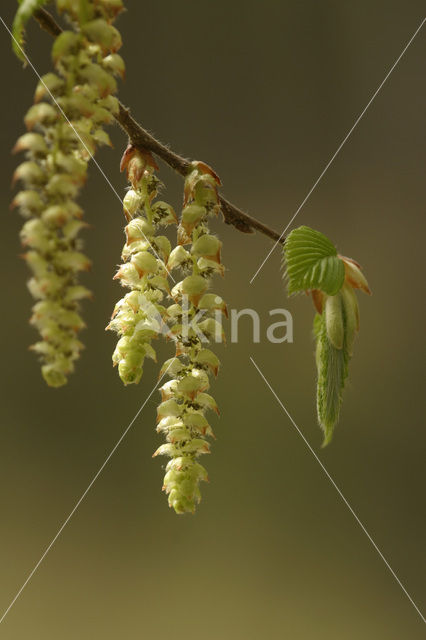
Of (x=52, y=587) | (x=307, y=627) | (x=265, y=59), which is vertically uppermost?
(x=265, y=59)

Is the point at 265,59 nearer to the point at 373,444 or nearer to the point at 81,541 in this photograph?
the point at 373,444

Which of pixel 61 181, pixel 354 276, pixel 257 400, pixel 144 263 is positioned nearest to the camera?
pixel 61 181

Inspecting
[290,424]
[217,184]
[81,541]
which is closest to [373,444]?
[290,424]

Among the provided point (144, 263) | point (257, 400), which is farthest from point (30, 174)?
point (257, 400)

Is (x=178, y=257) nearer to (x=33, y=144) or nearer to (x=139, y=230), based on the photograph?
(x=139, y=230)

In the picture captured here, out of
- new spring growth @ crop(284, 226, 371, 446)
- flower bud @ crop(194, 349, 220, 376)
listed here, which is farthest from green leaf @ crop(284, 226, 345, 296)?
flower bud @ crop(194, 349, 220, 376)

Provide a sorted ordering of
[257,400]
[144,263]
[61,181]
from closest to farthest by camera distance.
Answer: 1. [61,181]
2. [144,263]
3. [257,400]
